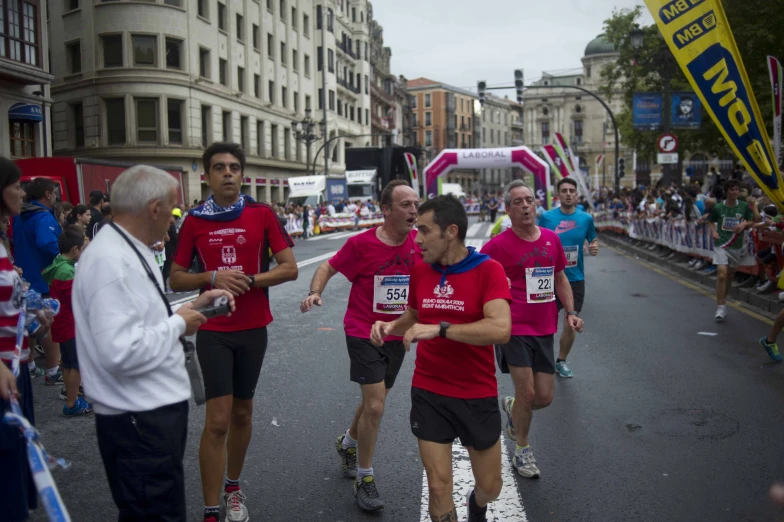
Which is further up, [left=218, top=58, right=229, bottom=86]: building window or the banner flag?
[left=218, top=58, right=229, bottom=86]: building window

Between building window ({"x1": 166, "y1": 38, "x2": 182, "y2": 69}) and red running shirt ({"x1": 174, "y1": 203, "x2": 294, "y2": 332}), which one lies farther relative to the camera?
building window ({"x1": 166, "y1": 38, "x2": 182, "y2": 69})

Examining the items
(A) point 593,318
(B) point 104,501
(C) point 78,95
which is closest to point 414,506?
(B) point 104,501

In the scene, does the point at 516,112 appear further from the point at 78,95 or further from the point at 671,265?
the point at 671,265

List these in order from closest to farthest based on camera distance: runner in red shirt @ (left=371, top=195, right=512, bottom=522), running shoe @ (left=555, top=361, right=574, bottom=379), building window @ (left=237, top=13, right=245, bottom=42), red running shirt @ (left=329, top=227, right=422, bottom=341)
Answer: runner in red shirt @ (left=371, top=195, right=512, bottom=522) → red running shirt @ (left=329, top=227, right=422, bottom=341) → running shoe @ (left=555, top=361, right=574, bottom=379) → building window @ (left=237, top=13, right=245, bottom=42)

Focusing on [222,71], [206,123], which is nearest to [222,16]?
[222,71]

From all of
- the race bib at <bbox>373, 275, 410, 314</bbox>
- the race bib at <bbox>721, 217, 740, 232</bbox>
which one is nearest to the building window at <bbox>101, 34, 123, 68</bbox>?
the race bib at <bbox>721, 217, 740, 232</bbox>

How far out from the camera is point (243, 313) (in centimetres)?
402

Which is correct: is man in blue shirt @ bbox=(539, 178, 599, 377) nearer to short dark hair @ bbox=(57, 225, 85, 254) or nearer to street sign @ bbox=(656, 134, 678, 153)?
short dark hair @ bbox=(57, 225, 85, 254)

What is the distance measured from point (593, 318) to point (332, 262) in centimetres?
691

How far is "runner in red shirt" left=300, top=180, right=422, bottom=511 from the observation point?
4371 mm

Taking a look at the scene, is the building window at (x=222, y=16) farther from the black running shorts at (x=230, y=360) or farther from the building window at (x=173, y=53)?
the black running shorts at (x=230, y=360)

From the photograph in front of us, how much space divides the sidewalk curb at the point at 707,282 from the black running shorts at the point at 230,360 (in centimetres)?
853

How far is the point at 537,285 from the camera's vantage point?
16.7 ft

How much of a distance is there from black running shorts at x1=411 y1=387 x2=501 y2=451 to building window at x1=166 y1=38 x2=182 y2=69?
36283 millimetres
